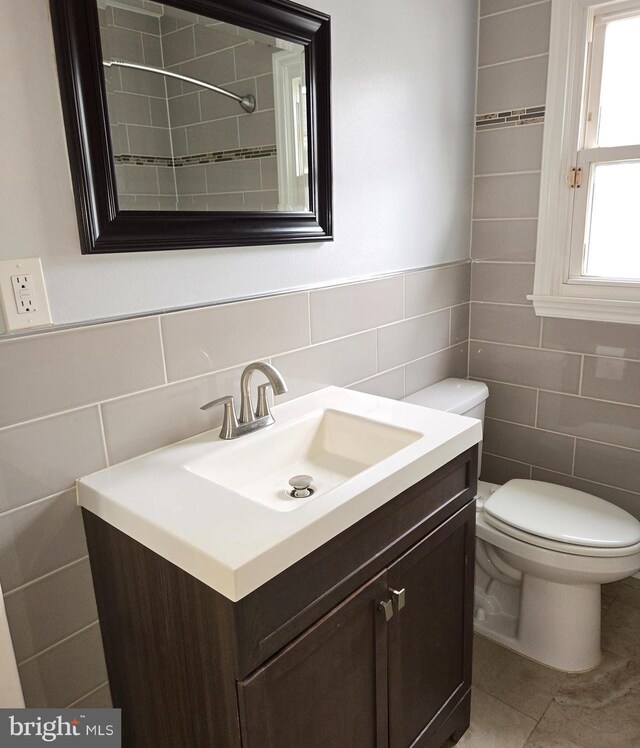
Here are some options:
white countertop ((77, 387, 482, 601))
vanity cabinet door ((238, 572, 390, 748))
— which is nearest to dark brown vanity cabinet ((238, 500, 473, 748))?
vanity cabinet door ((238, 572, 390, 748))

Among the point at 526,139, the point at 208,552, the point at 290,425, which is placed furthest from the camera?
the point at 526,139

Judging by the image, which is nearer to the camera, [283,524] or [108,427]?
[283,524]

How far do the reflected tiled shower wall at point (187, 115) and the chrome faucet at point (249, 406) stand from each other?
38cm

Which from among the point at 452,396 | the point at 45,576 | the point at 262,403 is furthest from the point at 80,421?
the point at 452,396

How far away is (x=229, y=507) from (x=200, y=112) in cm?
84

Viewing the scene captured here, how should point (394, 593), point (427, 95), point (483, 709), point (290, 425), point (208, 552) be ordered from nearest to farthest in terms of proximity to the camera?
point (208, 552)
point (394, 593)
point (290, 425)
point (483, 709)
point (427, 95)

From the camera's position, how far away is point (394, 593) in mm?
1167

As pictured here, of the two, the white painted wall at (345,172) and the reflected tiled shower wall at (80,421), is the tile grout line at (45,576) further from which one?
the white painted wall at (345,172)

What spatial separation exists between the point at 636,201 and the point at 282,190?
1.22 meters

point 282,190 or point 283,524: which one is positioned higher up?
point 282,190

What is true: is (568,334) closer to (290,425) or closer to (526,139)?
(526,139)

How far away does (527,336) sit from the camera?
2.16m

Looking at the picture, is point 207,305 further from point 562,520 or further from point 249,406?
point 562,520

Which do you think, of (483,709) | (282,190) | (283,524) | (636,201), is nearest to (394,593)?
(283,524)
